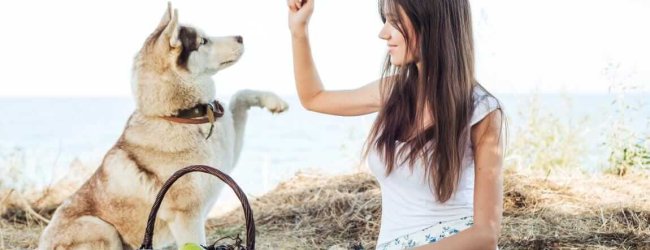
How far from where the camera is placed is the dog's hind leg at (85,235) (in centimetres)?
338

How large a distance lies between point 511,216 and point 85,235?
2.48 m

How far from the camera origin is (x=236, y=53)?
135 inches

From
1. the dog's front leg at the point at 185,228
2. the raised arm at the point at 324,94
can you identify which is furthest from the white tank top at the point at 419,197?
the dog's front leg at the point at 185,228

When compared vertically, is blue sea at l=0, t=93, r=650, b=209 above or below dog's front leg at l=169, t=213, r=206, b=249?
below

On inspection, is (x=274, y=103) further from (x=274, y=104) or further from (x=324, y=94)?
(x=324, y=94)

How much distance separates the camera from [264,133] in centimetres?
1552

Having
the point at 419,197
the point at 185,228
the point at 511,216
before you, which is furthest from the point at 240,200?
the point at 511,216

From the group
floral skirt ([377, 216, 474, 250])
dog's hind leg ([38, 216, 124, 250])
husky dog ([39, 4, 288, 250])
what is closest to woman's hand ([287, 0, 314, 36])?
floral skirt ([377, 216, 474, 250])

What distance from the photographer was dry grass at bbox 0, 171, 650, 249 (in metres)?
4.26

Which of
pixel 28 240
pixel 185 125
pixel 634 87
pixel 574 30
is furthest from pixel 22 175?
pixel 574 30

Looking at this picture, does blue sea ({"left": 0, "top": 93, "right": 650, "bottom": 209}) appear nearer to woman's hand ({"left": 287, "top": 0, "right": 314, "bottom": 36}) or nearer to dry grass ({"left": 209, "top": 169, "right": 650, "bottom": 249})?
dry grass ({"left": 209, "top": 169, "right": 650, "bottom": 249})

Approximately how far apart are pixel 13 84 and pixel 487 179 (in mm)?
20821

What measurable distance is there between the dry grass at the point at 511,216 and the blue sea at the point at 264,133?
63cm

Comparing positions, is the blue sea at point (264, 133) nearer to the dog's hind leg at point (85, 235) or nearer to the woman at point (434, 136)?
the woman at point (434, 136)
